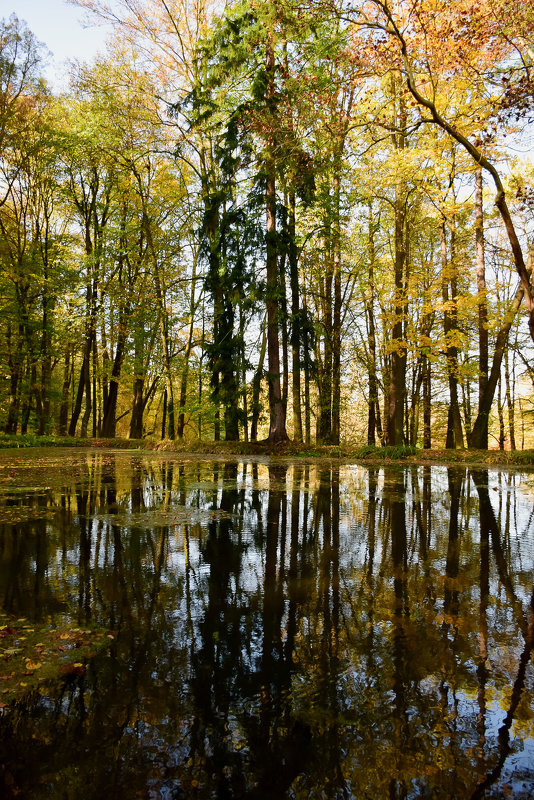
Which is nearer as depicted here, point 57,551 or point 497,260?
point 57,551

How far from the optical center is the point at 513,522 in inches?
223

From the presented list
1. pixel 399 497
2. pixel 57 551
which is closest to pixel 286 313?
pixel 399 497

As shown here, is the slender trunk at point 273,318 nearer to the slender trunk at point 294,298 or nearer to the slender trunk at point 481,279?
Result: the slender trunk at point 294,298

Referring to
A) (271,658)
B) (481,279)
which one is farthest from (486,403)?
(271,658)

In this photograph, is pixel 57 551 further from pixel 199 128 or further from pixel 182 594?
pixel 199 128

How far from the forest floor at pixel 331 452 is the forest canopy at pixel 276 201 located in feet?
2.61

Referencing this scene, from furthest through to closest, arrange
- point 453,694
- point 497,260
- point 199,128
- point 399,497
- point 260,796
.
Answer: point 497,260 < point 199,128 < point 399,497 < point 453,694 < point 260,796

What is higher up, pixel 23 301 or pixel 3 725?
pixel 23 301

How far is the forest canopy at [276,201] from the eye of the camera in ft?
30.8

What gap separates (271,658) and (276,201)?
1587cm

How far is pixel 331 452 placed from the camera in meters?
14.5

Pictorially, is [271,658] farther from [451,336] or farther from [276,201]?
[276,201]

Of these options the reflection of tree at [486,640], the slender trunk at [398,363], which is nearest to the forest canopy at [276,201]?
the slender trunk at [398,363]

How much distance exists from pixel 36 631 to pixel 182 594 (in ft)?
2.98
